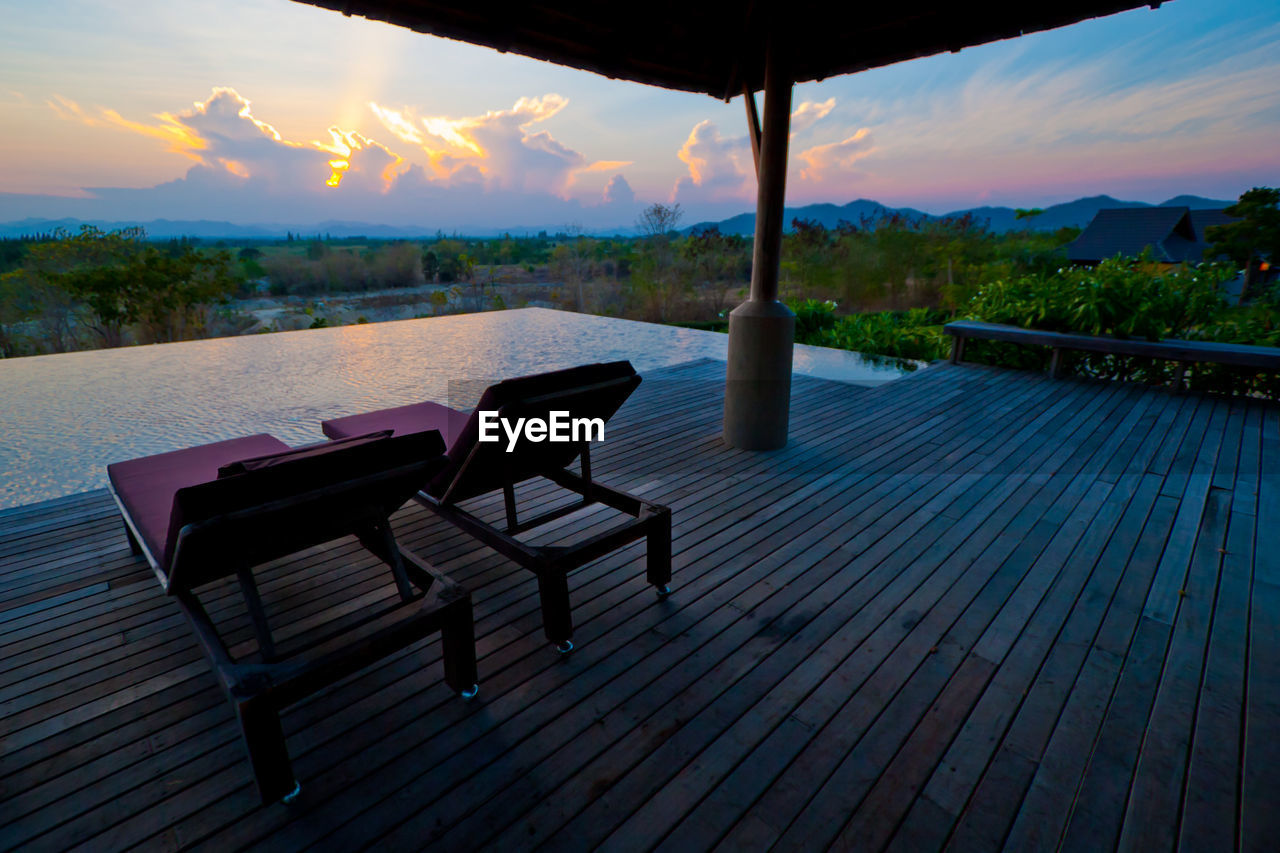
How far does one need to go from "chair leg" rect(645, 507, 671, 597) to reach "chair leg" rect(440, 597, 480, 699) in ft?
2.39

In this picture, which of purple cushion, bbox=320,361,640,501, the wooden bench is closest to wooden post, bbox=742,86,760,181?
purple cushion, bbox=320,361,640,501

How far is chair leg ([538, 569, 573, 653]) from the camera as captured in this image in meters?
1.85

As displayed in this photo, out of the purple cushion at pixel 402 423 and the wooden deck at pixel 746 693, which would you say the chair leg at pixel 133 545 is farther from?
the purple cushion at pixel 402 423

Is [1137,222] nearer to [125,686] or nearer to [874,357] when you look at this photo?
[874,357]

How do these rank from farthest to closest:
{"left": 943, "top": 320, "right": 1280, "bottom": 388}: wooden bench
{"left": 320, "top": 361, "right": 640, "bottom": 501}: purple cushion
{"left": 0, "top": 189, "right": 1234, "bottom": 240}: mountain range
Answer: {"left": 0, "top": 189, "right": 1234, "bottom": 240}: mountain range
{"left": 943, "top": 320, "right": 1280, "bottom": 388}: wooden bench
{"left": 320, "top": 361, "right": 640, "bottom": 501}: purple cushion

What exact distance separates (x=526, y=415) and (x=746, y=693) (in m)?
1.15

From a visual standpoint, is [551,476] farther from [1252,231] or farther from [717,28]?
[1252,231]

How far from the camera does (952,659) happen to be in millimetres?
1855

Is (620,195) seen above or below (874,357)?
above

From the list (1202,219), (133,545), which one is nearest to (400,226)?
(133,545)

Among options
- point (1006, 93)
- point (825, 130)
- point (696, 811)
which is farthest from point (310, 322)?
point (1006, 93)

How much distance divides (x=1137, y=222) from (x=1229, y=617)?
36.2 m

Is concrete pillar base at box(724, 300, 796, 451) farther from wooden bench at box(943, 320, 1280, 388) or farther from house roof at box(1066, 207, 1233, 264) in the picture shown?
house roof at box(1066, 207, 1233, 264)

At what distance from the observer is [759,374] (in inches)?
144
